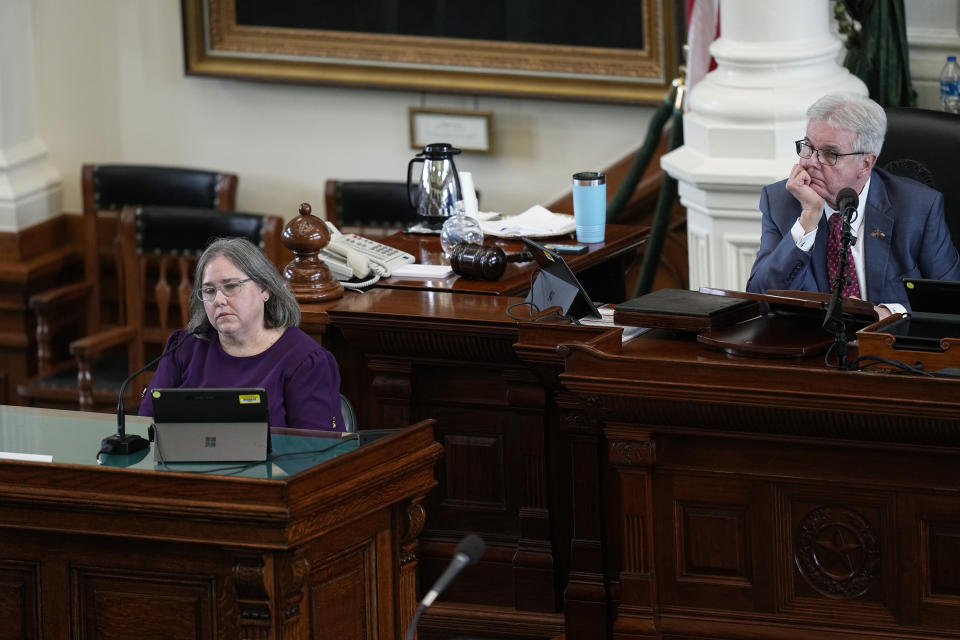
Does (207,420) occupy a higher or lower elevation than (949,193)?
lower

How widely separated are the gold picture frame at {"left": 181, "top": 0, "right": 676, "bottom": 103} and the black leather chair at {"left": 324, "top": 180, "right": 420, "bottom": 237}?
412 millimetres

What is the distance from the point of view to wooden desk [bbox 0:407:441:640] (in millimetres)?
3041

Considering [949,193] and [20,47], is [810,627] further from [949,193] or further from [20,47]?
[20,47]

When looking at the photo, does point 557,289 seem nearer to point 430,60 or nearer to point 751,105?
point 751,105

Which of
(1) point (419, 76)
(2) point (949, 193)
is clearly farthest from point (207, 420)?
(1) point (419, 76)

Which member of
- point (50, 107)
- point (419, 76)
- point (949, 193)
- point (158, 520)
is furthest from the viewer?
point (50, 107)

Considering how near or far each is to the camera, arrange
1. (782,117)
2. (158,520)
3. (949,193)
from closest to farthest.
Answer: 1. (158,520)
2. (949,193)
3. (782,117)

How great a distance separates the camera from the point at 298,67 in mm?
6777

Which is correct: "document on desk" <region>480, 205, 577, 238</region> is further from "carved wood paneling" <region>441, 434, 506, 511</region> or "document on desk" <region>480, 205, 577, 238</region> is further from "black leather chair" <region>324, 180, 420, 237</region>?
"black leather chair" <region>324, 180, 420, 237</region>

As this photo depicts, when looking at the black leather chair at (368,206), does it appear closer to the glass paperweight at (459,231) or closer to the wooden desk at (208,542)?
the glass paperweight at (459,231)

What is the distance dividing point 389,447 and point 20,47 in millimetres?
4232

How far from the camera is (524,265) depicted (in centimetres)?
471

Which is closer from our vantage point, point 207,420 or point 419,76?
point 207,420

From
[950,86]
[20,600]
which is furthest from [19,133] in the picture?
[20,600]
